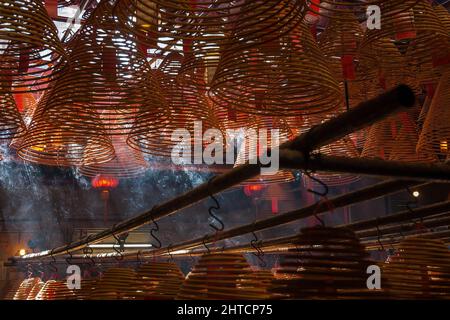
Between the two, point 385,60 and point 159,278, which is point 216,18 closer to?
point 159,278

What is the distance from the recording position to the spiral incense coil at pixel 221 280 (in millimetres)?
1365

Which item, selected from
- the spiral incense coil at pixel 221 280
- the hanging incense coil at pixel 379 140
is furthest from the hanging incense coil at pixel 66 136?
the hanging incense coil at pixel 379 140

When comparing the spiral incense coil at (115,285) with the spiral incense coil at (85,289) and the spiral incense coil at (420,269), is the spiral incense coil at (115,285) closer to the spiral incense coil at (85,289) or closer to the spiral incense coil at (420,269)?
the spiral incense coil at (85,289)

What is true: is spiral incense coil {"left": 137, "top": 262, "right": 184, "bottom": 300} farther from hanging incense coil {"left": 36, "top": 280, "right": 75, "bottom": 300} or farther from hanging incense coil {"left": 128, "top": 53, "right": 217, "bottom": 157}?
hanging incense coil {"left": 36, "top": 280, "right": 75, "bottom": 300}

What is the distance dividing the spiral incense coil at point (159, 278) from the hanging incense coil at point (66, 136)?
19.9 inches

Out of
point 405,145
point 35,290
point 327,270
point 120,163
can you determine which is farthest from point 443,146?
point 35,290

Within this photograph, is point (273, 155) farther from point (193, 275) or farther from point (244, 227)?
point (244, 227)

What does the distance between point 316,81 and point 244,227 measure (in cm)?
57

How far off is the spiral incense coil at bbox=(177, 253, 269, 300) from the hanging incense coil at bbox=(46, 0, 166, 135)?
2.23ft

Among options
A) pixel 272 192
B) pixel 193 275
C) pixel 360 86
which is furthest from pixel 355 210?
pixel 193 275

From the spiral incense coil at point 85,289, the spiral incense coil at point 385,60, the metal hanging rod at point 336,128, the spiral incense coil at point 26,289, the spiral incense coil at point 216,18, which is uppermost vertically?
the spiral incense coil at point 385,60

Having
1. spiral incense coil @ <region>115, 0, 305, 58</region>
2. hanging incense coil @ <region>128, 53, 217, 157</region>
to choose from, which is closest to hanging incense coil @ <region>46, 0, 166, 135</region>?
spiral incense coil @ <region>115, 0, 305, 58</region>

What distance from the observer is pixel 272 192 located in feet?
20.7
